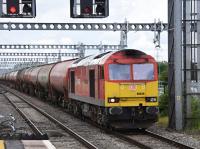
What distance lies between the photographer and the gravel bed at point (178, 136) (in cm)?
1563

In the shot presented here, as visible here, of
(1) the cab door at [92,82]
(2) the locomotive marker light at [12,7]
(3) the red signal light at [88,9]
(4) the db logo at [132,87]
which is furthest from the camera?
(2) the locomotive marker light at [12,7]

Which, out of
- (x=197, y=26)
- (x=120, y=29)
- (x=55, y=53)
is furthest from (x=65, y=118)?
(x=55, y=53)

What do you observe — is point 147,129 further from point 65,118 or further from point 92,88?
point 65,118

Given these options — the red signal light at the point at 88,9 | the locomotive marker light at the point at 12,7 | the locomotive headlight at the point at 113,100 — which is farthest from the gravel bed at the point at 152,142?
the locomotive marker light at the point at 12,7

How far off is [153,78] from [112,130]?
2395mm

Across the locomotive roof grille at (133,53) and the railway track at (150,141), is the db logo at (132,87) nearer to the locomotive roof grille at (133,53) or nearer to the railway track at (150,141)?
the locomotive roof grille at (133,53)

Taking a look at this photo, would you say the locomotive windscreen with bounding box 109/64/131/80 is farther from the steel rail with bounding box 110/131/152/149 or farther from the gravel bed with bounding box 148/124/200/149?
the gravel bed with bounding box 148/124/200/149

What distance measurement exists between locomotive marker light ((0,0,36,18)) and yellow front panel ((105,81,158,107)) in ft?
17.4

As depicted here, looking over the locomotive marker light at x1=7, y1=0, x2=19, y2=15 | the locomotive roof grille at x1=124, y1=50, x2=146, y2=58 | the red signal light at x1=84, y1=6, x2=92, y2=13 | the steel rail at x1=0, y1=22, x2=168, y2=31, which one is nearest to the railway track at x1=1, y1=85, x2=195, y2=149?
the locomotive roof grille at x1=124, y1=50, x2=146, y2=58

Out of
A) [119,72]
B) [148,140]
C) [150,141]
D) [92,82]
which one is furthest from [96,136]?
[92,82]

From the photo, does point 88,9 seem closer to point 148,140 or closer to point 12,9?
point 12,9

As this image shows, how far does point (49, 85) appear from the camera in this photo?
37.3 meters

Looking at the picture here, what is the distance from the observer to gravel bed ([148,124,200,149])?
15.6 m

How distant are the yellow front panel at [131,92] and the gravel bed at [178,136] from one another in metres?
1.14
